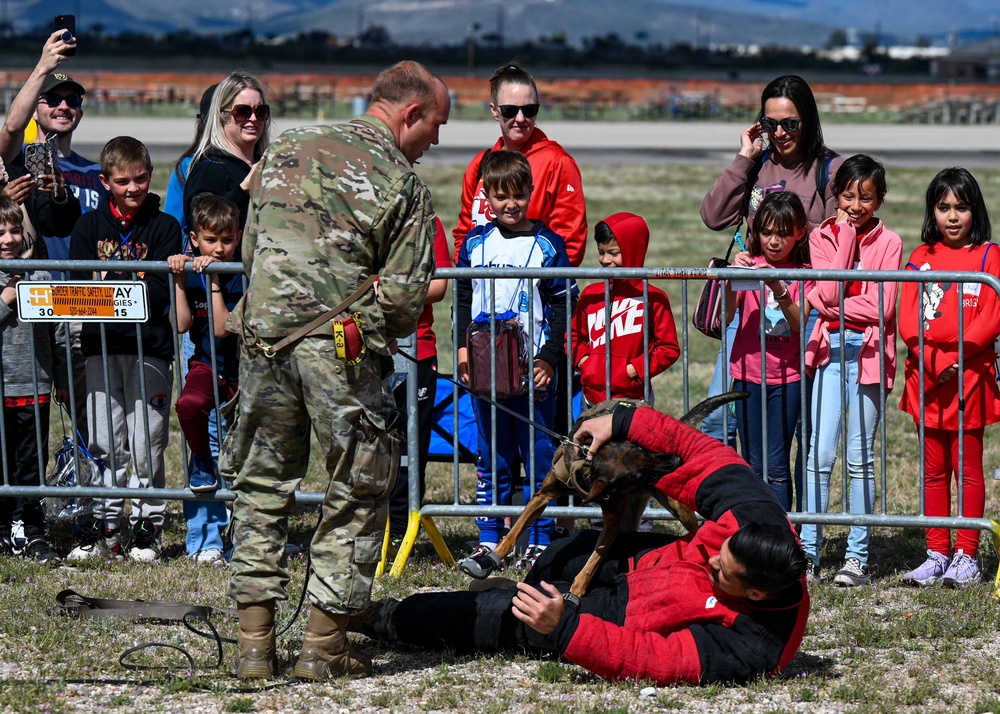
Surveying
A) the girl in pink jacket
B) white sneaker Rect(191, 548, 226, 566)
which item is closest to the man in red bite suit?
the girl in pink jacket

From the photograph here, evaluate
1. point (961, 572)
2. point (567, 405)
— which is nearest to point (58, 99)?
point (567, 405)

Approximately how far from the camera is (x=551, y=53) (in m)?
96.4

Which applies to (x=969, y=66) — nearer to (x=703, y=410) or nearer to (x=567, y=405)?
(x=567, y=405)

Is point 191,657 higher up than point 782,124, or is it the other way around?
point 782,124

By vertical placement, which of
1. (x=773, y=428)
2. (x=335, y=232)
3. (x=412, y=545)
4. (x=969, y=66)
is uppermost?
(x=969, y=66)

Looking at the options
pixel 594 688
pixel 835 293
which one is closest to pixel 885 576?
pixel 835 293

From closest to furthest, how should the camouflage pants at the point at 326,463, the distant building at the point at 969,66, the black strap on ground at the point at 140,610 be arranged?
1. the camouflage pants at the point at 326,463
2. the black strap on ground at the point at 140,610
3. the distant building at the point at 969,66

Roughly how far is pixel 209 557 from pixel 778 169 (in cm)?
352

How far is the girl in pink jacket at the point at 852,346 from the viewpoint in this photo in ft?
18.9

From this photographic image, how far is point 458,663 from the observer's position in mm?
4848

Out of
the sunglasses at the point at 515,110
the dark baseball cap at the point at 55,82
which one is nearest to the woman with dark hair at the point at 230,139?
the dark baseball cap at the point at 55,82

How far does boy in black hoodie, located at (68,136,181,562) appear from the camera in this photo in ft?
19.5

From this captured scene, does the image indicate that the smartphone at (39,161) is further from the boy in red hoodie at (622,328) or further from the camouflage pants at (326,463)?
the boy in red hoodie at (622,328)

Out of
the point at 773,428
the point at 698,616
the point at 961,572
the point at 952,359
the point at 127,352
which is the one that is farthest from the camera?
the point at 127,352
